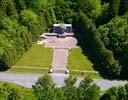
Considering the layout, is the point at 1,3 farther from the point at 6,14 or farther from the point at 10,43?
the point at 10,43

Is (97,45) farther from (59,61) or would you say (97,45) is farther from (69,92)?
(69,92)

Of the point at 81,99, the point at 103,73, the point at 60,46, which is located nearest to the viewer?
the point at 81,99

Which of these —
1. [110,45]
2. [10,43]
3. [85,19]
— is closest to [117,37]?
[110,45]

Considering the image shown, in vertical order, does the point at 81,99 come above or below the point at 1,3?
below

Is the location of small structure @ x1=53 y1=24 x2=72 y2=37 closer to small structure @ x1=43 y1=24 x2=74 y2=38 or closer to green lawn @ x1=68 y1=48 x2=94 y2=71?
small structure @ x1=43 y1=24 x2=74 y2=38

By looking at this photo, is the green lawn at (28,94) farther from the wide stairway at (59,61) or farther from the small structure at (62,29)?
the small structure at (62,29)

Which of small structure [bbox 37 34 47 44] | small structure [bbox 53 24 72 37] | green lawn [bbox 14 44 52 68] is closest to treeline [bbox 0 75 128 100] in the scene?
green lawn [bbox 14 44 52 68]

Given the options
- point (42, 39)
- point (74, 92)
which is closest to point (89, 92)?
point (74, 92)

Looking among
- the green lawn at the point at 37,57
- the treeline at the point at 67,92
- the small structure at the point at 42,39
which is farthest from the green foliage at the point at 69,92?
the small structure at the point at 42,39
